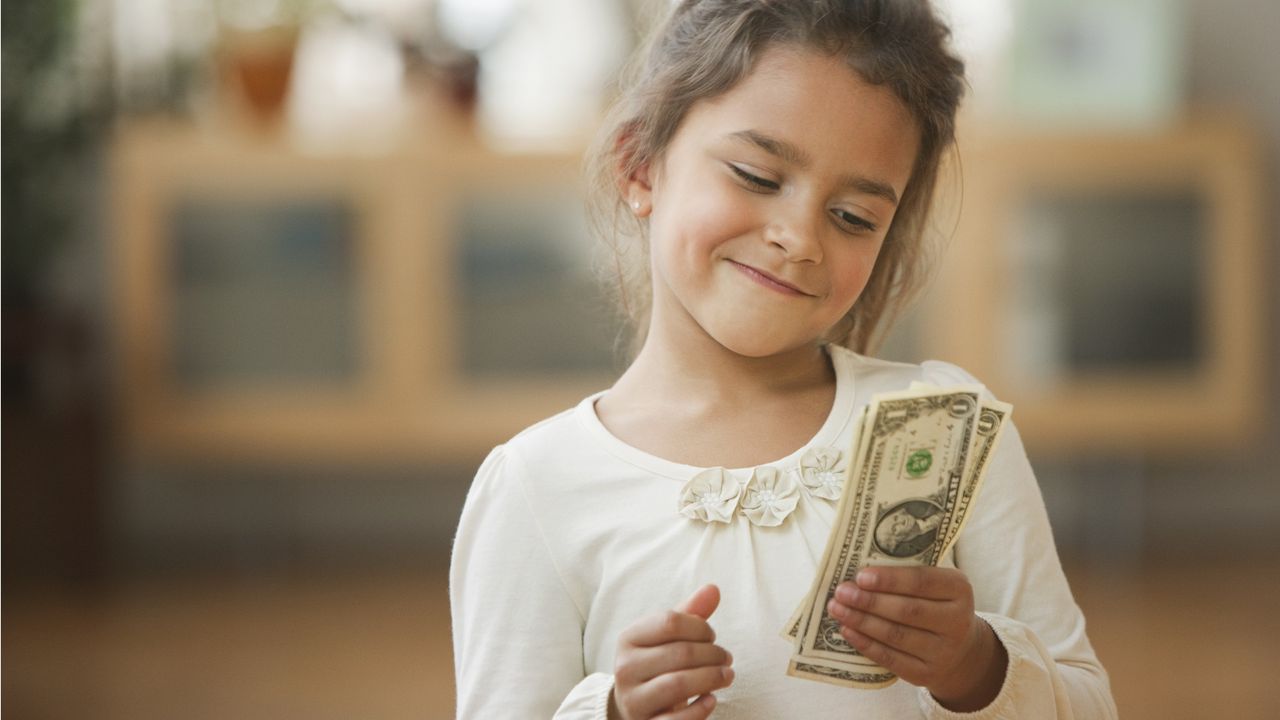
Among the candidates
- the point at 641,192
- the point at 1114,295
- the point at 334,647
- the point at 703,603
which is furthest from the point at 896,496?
the point at 1114,295

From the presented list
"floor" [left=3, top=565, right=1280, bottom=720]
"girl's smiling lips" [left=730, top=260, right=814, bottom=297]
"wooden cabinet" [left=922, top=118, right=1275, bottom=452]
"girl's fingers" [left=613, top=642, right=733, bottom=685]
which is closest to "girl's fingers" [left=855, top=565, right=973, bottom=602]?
"girl's fingers" [left=613, top=642, right=733, bottom=685]

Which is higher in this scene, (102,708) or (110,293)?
(110,293)

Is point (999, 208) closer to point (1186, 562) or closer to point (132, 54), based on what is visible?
point (1186, 562)

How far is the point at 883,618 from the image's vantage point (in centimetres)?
97

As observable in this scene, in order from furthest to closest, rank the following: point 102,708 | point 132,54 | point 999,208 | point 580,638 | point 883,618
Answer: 1. point 132,54
2. point 999,208
3. point 102,708
4. point 580,638
5. point 883,618

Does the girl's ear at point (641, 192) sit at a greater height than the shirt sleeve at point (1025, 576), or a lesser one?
greater

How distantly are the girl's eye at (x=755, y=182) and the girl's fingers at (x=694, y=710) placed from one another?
1.14 feet

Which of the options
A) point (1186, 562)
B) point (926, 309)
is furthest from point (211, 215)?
point (1186, 562)

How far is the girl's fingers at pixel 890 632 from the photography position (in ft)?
3.16

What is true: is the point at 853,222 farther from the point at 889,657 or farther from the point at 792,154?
the point at 889,657

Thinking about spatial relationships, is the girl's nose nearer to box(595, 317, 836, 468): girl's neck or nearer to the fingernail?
box(595, 317, 836, 468): girl's neck

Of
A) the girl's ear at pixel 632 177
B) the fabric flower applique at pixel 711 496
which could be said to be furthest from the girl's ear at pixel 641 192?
the fabric flower applique at pixel 711 496

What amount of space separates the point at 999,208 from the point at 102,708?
7.59 feet

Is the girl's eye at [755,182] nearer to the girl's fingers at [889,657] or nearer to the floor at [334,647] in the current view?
the girl's fingers at [889,657]
